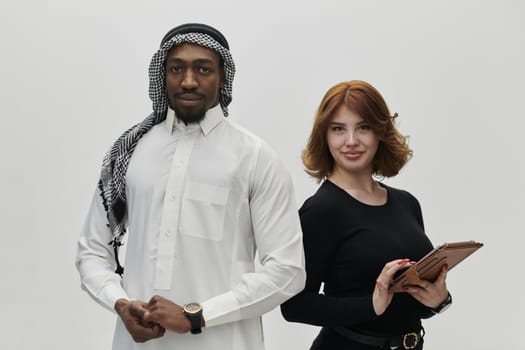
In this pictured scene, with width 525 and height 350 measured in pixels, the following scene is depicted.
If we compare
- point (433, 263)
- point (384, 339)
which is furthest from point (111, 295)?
point (433, 263)

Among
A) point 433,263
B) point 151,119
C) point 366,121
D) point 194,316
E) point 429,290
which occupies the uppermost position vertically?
point 366,121

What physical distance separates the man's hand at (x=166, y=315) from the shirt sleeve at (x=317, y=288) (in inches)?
16.4

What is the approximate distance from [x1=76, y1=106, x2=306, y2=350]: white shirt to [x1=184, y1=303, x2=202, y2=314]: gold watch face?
2 cm

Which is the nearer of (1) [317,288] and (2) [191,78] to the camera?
(2) [191,78]

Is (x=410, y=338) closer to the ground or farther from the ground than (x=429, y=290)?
closer to the ground

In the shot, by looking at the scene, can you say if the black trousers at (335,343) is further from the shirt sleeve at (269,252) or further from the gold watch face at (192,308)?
the gold watch face at (192,308)

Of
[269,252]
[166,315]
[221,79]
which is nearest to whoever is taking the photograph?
[166,315]

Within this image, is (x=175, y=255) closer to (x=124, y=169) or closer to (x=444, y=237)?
(x=124, y=169)

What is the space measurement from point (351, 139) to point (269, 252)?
0.47m

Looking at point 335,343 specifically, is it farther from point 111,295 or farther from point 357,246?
point 111,295

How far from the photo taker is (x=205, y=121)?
2709 mm

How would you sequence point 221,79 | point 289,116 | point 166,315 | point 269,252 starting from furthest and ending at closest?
1. point 289,116
2. point 221,79
3. point 269,252
4. point 166,315

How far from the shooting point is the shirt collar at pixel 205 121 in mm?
2711

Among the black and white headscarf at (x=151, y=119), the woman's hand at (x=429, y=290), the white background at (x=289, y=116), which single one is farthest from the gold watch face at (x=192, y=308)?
the white background at (x=289, y=116)
